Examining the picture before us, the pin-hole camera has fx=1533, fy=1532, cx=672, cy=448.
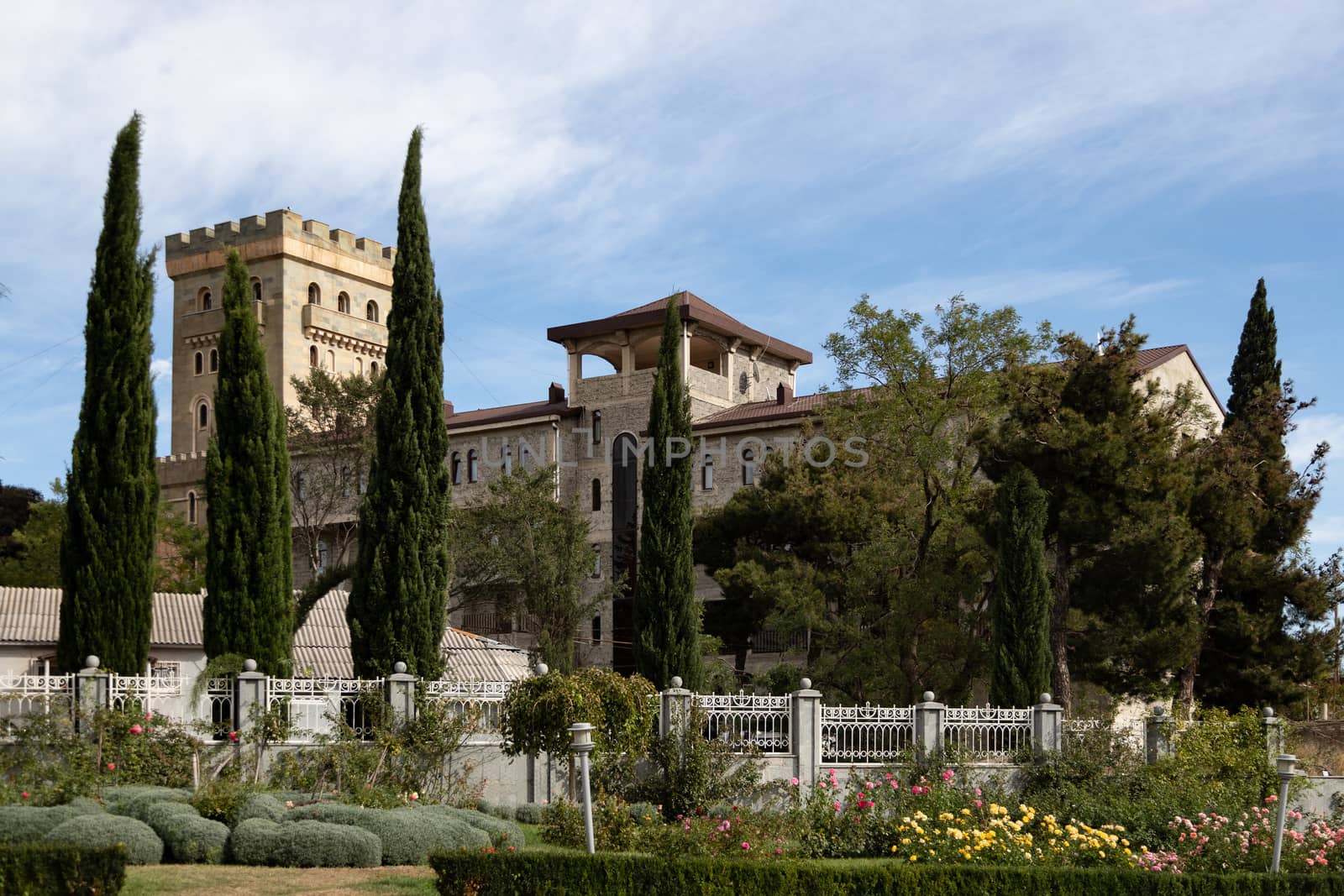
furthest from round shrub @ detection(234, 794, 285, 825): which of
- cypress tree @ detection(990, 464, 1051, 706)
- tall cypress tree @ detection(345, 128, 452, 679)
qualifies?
cypress tree @ detection(990, 464, 1051, 706)

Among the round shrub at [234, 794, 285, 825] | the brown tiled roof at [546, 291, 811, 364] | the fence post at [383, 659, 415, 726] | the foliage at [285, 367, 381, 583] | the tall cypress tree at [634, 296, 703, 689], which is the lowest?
the round shrub at [234, 794, 285, 825]

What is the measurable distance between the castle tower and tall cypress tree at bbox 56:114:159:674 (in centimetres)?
4009

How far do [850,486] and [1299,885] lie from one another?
71.7 ft

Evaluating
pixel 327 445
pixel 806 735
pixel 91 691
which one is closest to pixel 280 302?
pixel 327 445

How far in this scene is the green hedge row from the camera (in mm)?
11086

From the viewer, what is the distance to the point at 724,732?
1931 centimetres

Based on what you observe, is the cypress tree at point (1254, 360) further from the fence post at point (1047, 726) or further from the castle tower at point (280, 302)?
the castle tower at point (280, 302)

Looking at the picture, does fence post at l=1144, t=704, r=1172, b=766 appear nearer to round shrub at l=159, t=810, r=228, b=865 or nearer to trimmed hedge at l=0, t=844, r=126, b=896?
round shrub at l=159, t=810, r=228, b=865

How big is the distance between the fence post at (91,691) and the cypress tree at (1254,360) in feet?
85.6

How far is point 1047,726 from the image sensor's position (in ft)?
68.9

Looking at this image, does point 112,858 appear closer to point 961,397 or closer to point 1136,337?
point 1136,337

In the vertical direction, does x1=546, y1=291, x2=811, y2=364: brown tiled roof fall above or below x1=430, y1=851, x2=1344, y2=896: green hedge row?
above

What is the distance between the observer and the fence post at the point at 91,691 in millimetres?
16172

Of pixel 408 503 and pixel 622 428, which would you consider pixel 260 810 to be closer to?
pixel 408 503
